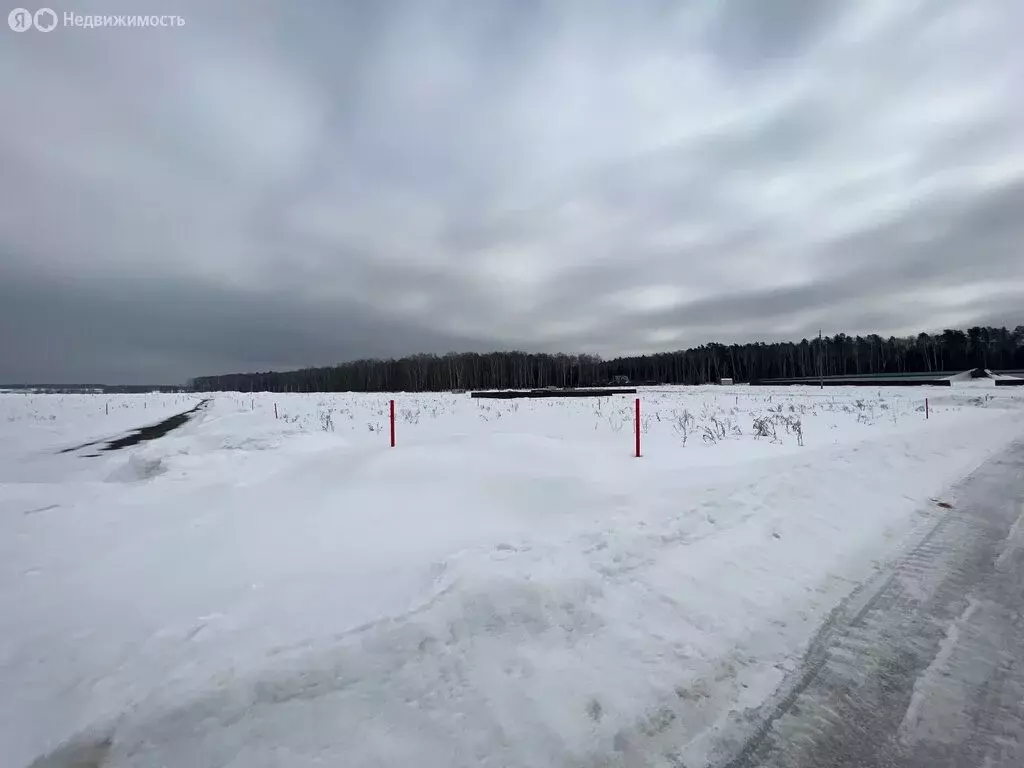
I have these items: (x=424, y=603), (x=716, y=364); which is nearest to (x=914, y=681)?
(x=424, y=603)

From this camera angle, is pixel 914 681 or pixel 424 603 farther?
pixel 424 603

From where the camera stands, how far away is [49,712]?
2.38 meters

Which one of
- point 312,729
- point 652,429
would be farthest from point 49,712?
point 652,429

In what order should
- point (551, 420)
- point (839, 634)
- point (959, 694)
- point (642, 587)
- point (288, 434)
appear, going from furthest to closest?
point (551, 420) < point (288, 434) < point (642, 587) < point (839, 634) < point (959, 694)

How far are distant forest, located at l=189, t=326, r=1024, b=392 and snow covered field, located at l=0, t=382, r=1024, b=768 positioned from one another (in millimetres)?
78412

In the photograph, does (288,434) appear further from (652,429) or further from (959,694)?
(959,694)

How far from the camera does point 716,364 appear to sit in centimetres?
9612

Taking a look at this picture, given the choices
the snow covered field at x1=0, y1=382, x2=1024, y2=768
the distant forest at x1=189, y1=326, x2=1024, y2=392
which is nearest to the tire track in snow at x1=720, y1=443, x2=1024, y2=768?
the snow covered field at x1=0, y1=382, x2=1024, y2=768

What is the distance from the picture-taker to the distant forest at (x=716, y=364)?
80.0m

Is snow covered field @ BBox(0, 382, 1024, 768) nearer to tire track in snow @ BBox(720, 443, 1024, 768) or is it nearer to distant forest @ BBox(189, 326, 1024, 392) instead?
tire track in snow @ BBox(720, 443, 1024, 768)

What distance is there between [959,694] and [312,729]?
367cm

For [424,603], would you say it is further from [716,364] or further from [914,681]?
[716,364]

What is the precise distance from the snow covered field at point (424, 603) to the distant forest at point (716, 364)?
7841 centimetres

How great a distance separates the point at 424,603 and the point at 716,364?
337 ft
